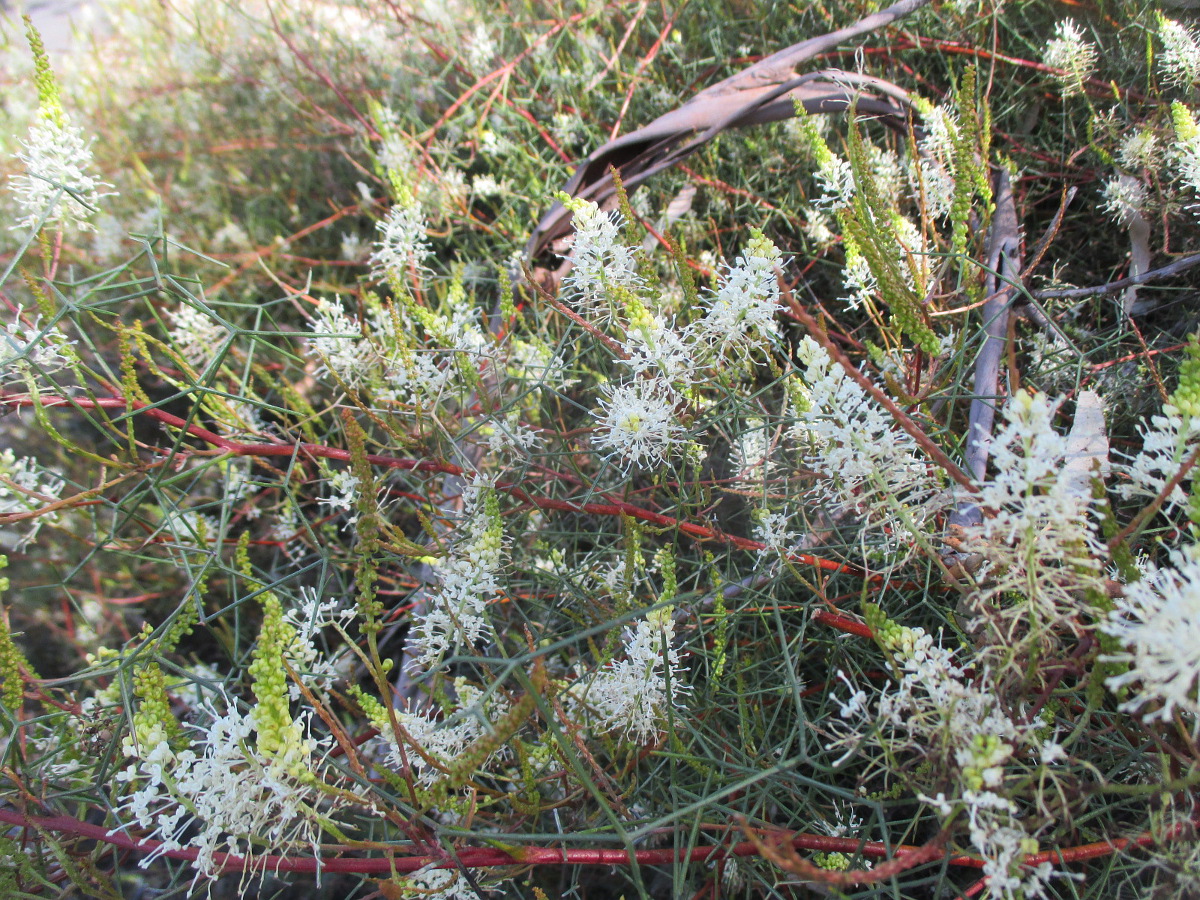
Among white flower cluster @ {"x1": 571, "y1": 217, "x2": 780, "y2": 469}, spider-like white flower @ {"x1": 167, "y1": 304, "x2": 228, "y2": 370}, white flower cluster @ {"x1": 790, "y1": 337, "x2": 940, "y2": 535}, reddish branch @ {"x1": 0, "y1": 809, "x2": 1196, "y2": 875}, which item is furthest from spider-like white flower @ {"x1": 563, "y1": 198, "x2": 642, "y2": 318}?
spider-like white flower @ {"x1": 167, "y1": 304, "x2": 228, "y2": 370}

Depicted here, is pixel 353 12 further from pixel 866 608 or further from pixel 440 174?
pixel 866 608

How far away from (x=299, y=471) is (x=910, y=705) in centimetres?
58

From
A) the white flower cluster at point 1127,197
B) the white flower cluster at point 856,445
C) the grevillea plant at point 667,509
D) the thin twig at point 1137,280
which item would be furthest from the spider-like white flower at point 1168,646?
the white flower cluster at point 1127,197

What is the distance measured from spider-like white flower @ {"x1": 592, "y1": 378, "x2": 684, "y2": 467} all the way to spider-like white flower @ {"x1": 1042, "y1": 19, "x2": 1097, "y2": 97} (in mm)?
587

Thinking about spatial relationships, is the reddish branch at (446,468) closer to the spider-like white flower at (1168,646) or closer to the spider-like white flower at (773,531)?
the spider-like white flower at (773,531)

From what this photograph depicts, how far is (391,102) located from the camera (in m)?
1.14

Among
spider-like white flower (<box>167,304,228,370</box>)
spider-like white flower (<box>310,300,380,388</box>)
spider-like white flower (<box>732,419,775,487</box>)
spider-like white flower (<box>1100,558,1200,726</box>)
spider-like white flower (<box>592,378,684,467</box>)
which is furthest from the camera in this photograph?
spider-like white flower (<box>167,304,228,370</box>)

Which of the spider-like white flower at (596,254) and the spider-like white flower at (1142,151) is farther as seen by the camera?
the spider-like white flower at (1142,151)

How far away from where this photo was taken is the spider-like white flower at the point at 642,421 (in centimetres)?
50

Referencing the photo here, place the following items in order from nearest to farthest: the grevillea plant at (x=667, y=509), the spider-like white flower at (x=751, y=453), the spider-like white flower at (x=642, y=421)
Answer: the grevillea plant at (x=667, y=509), the spider-like white flower at (x=642, y=421), the spider-like white flower at (x=751, y=453)

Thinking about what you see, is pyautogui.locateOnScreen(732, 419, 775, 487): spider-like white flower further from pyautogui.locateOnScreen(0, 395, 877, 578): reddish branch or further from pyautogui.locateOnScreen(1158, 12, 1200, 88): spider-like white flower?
pyautogui.locateOnScreen(1158, 12, 1200, 88): spider-like white flower

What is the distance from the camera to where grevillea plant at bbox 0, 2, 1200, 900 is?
39 centimetres

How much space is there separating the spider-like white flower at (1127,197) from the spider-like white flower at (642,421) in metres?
0.50

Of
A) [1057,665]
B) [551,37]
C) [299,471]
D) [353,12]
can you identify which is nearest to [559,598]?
[299,471]
